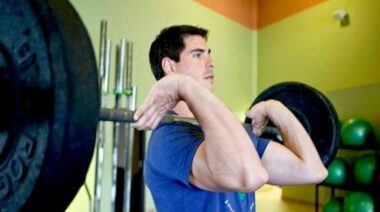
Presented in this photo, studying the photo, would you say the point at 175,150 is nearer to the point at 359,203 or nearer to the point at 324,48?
the point at 359,203

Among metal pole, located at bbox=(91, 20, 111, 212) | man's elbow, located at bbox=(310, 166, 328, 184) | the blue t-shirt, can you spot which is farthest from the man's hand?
metal pole, located at bbox=(91, 20, 111, 212)

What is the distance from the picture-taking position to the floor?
3529mm

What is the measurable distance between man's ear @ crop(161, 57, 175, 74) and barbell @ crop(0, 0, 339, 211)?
723 mm

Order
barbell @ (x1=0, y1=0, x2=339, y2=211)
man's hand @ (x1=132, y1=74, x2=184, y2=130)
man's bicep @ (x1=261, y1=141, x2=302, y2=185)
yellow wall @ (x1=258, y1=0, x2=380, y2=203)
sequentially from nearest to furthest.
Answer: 1. barbell @ (x1=0, y1=0, x2=339, y2=211)
2. man's hand @ (x1=132, y1=74, x2=184, y2=130)
3. man's bicep @ (x1=261, y1=141, x2=302, y2=185)
4. yellow wall @ (x1=258, y1=0, x2=380, y2=203)

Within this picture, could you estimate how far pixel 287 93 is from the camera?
1.50 metres

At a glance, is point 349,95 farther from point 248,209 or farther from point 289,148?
point 248,209

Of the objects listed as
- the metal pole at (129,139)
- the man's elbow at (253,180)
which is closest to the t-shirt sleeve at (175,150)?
the man's elbow at (253,180)

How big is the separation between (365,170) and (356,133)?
0.32 m

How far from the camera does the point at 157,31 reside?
11.2 ft

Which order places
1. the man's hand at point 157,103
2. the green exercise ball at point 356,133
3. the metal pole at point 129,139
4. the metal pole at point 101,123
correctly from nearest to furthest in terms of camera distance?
the man's hand at point 157,103 < the metal pole at point 101,123 < the metal pole at point 129,139 < the green exercise ball at point 356,133

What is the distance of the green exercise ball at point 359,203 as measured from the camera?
2594 millimetres

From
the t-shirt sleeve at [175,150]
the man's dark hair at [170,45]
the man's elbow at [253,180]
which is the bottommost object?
the man's elbow at [253,180]

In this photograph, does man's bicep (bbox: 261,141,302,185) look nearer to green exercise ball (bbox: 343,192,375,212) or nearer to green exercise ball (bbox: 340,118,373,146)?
green exercise ball (bbox: 343,192,375,212)

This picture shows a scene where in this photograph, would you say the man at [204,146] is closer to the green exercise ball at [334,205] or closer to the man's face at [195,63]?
the man's face at [195,63]
